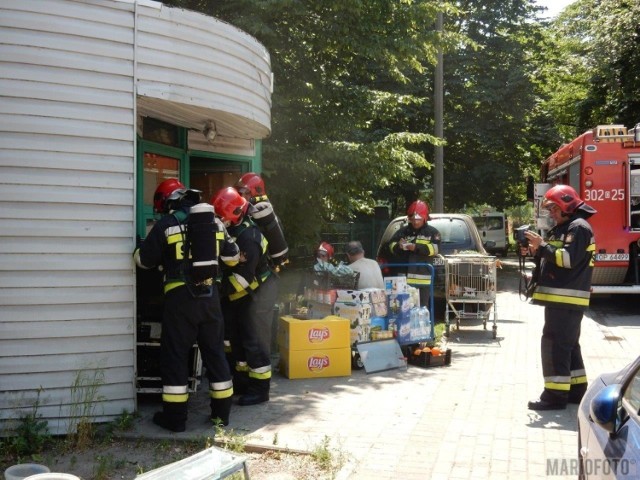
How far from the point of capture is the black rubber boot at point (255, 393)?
656 cm

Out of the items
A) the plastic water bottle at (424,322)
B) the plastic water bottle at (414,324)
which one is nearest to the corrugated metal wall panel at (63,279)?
the plastic water bottle at (414,324)

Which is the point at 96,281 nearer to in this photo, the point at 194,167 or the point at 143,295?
the point at 143,295

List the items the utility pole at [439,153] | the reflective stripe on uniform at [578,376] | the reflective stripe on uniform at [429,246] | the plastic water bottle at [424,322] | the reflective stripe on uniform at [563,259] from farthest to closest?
the utility pole at [439,153], the reflective stripe on uniform at [429,246], the plastic water bottle at [424,322], the reflective stripe on uniform at [578,376], the reflective stripe on uniform at [563,259]

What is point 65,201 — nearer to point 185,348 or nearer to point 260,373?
point 185,348

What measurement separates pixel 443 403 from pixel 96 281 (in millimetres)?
3368

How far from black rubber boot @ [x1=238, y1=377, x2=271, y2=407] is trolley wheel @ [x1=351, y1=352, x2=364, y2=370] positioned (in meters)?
1.64

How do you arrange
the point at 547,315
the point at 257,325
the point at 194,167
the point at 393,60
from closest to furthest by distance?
the point at 547,315 → the point at 257,325 → the point at 194,167 → the point at 393,60

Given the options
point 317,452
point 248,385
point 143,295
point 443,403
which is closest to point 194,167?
point 143,295

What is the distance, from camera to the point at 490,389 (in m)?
7.23

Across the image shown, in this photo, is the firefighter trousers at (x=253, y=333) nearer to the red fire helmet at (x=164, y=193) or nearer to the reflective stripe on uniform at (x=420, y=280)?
the red fire helmet at (x=164, y=193)

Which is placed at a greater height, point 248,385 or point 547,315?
point 547,315

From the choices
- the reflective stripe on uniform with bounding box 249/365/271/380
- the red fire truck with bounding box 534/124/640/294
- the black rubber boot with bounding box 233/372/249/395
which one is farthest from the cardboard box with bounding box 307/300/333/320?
the red fire truck with bounding box 534/124/640/294

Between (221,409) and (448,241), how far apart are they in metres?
6.98

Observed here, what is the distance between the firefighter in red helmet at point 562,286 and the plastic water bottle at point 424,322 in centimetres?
220
